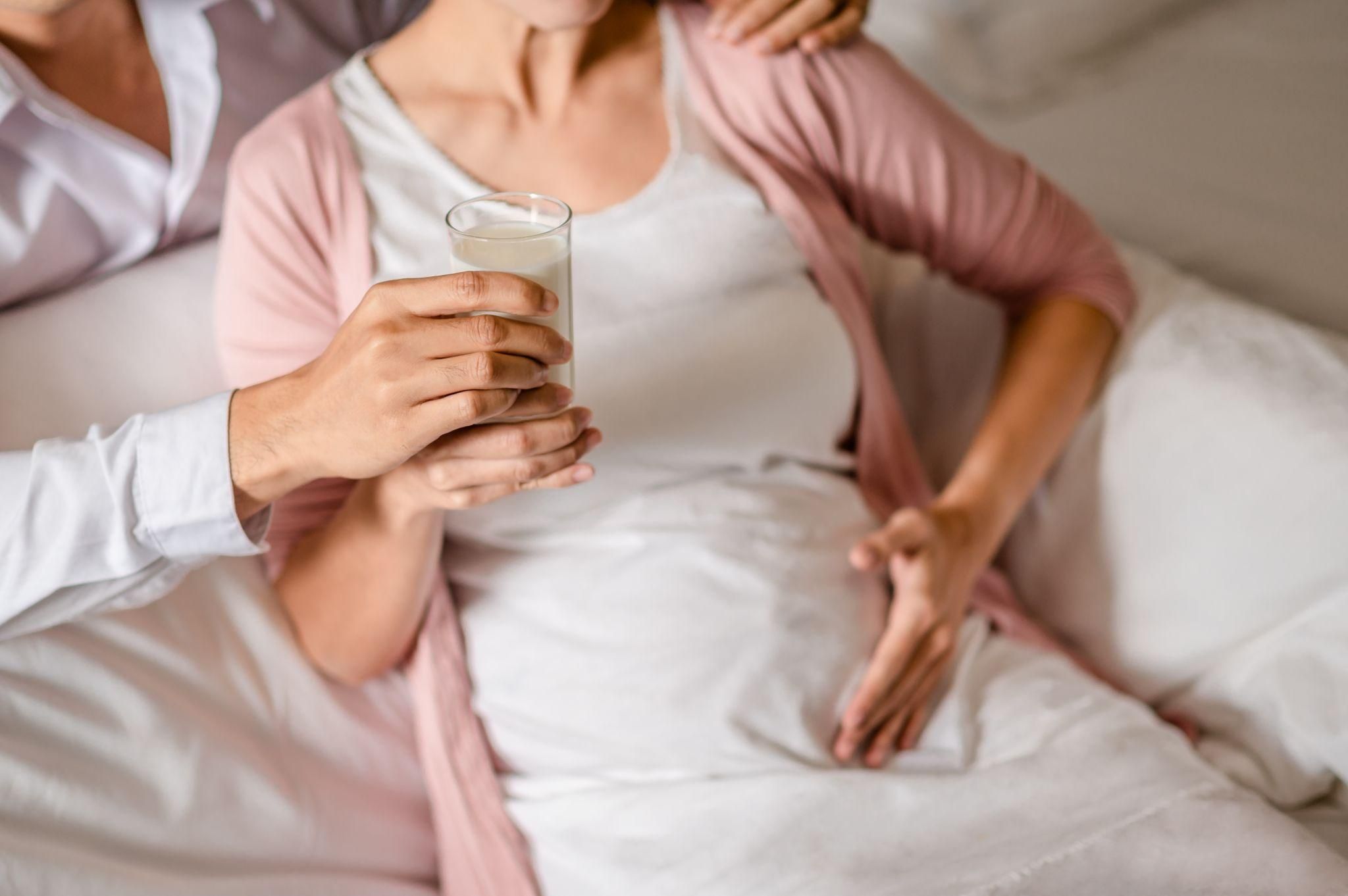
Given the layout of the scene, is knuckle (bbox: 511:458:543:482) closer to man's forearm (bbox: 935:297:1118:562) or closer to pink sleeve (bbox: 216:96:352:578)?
pink sleeve (bbox: 216:96:352:578)

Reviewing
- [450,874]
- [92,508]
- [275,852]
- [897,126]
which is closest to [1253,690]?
[897,126]

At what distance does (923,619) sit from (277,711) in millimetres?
656

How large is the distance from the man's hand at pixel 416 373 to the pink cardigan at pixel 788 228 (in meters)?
0.27

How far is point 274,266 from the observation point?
109 cm

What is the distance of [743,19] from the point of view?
3.95 ft

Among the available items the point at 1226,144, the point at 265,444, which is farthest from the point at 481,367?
the point at 1226,144

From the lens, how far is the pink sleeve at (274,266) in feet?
3.55

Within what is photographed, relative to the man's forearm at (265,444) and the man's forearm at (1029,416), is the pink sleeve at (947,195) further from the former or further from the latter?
the man's forearm at (265,444)

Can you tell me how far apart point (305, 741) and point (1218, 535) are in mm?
960

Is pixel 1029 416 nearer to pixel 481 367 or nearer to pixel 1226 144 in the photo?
pixel 481 367

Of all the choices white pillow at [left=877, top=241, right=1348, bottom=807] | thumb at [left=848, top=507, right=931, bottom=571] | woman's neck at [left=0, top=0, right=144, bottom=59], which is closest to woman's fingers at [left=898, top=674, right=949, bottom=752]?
thumb at [left=848, top=507, right=931, bottom=571]

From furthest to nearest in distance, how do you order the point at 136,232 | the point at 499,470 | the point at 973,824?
1. the point at 136,232
2. the point at 973,824
3. the point at 499,470

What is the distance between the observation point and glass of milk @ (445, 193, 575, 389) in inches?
32.0

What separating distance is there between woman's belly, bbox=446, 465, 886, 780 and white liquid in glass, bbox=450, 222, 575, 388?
1.04ft
